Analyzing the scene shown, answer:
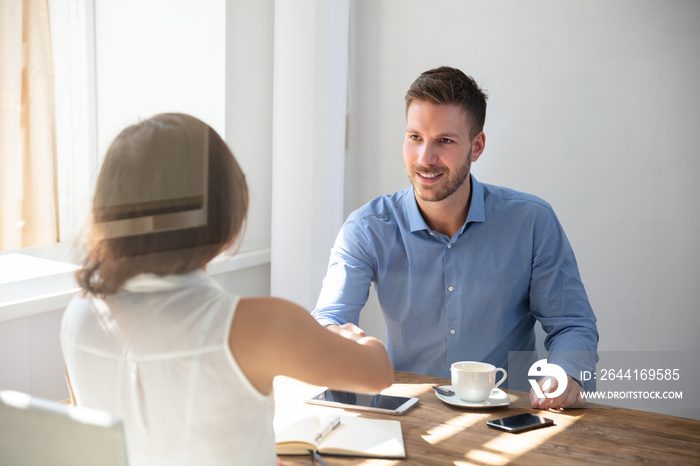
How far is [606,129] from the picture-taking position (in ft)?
7.47

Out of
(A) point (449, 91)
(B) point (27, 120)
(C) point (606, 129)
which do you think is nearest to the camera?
(B) point (27, 120)

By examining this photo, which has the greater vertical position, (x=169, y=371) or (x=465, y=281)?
(x=169, y=371)

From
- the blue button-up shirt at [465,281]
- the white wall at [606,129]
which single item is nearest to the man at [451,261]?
the blue button-up shirt at [465,281]

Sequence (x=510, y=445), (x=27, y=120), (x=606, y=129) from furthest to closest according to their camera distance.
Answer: (x=606, y=129) → (x=27, y=120) → (x=510, y=445)

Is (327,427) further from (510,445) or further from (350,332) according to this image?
(510,445)

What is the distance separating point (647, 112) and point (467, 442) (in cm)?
161

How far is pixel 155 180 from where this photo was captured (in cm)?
76

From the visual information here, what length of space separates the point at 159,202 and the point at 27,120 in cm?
106

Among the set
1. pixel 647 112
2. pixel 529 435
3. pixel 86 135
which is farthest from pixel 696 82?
pixel 86 135

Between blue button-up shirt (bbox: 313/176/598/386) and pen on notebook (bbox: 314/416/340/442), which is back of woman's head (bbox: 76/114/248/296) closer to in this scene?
pen on notebook (bbox: 314/416/340/442)

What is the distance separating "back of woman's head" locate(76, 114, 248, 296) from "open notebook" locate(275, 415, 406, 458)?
39 centimetres

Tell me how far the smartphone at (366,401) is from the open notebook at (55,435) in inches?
22.4

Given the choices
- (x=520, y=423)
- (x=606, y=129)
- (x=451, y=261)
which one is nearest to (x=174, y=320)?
(x=520, y=423)

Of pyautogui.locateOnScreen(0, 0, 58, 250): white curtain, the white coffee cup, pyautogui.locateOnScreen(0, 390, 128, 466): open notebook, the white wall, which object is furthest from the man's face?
pyautogui.locateOnScreen(0, 390, 128, 466): open notebook
